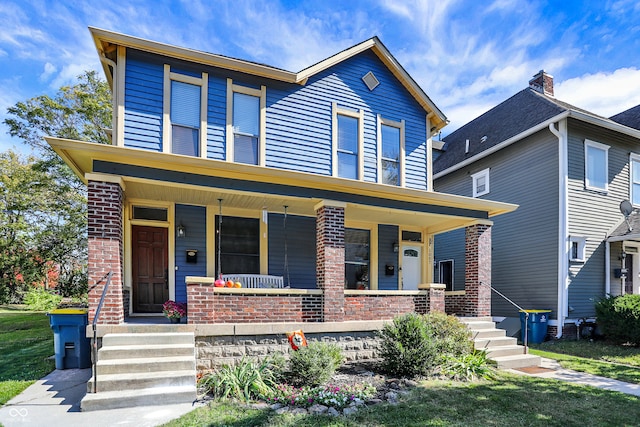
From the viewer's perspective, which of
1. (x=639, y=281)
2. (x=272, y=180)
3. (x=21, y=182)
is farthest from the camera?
(x=21, y=182)

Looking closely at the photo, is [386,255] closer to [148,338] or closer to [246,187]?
[246,187]

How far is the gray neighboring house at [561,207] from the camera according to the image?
35.3 ft

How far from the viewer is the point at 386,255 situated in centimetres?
1009

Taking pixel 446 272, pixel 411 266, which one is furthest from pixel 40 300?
pixel 446 272

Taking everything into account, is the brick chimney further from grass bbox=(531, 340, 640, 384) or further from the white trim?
grass bbox=(531, 340, 640, 384)

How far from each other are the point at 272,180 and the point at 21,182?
17.1 meters

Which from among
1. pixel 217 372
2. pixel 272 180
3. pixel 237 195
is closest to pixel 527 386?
pixel 217 372

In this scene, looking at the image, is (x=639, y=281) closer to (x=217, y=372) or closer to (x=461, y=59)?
(x=461, y=59)

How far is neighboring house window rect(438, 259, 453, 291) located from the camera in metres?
14.8

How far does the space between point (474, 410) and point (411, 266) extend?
6.05 metres

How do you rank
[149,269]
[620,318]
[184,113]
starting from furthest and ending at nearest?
[620,318] < [149,269] < [184,113]

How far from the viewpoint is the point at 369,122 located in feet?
31.4

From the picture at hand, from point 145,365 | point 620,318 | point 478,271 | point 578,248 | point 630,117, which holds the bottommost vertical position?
point 620,318

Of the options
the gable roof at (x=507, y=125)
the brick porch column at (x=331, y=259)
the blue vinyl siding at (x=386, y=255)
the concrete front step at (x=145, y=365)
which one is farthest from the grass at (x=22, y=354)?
the gable roof at (x=507, y=125)
